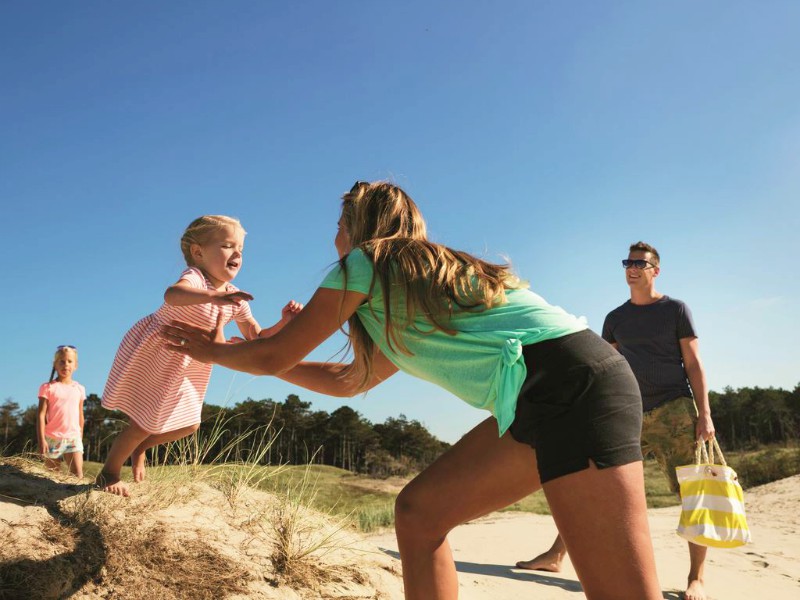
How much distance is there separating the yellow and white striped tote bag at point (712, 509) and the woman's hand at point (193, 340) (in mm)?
3141

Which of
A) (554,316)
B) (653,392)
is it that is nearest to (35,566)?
(554,316)

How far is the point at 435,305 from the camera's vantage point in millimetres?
2285

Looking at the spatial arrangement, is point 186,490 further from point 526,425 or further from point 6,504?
point 526,425

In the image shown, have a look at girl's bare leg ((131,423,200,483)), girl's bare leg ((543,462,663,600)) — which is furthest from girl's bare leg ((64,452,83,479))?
girl's bare leg ((543,462,663,600))

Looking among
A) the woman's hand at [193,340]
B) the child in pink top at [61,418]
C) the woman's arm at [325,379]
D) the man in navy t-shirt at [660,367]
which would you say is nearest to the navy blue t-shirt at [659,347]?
the man in navy t-shirt at [660,367]

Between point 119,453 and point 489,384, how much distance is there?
2860mm

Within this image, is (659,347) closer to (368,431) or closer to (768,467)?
(768,467)

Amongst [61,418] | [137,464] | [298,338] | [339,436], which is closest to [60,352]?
[61,418]

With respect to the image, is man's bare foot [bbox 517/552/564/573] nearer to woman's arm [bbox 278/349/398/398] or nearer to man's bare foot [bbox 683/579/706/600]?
man's bare foot [bbox 683/579/706/600]

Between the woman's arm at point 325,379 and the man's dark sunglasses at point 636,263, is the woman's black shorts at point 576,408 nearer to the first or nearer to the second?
the woman's arm at point 325,379

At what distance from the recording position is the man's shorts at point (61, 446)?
276 inches

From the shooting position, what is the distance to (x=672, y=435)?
5184 millimetres

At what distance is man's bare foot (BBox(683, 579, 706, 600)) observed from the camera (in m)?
4.67

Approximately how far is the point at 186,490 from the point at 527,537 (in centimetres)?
403
